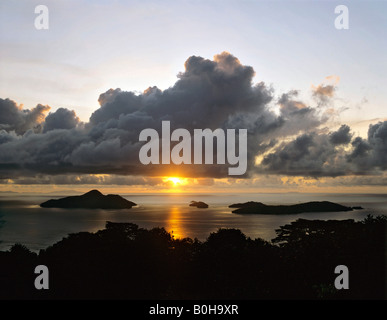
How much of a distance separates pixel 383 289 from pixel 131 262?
17.5 m

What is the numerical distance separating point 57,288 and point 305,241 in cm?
1928

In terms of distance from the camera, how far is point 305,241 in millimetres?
33625

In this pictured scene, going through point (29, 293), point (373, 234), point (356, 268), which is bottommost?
point (29, 293)

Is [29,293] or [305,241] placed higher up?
[305,241]

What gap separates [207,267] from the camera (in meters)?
29.3

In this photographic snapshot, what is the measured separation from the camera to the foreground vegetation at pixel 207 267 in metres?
27.8

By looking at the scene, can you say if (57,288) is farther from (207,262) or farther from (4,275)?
(207,262)

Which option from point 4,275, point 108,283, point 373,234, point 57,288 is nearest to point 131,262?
point 108,283

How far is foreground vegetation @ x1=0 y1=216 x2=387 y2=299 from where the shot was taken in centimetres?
2780
